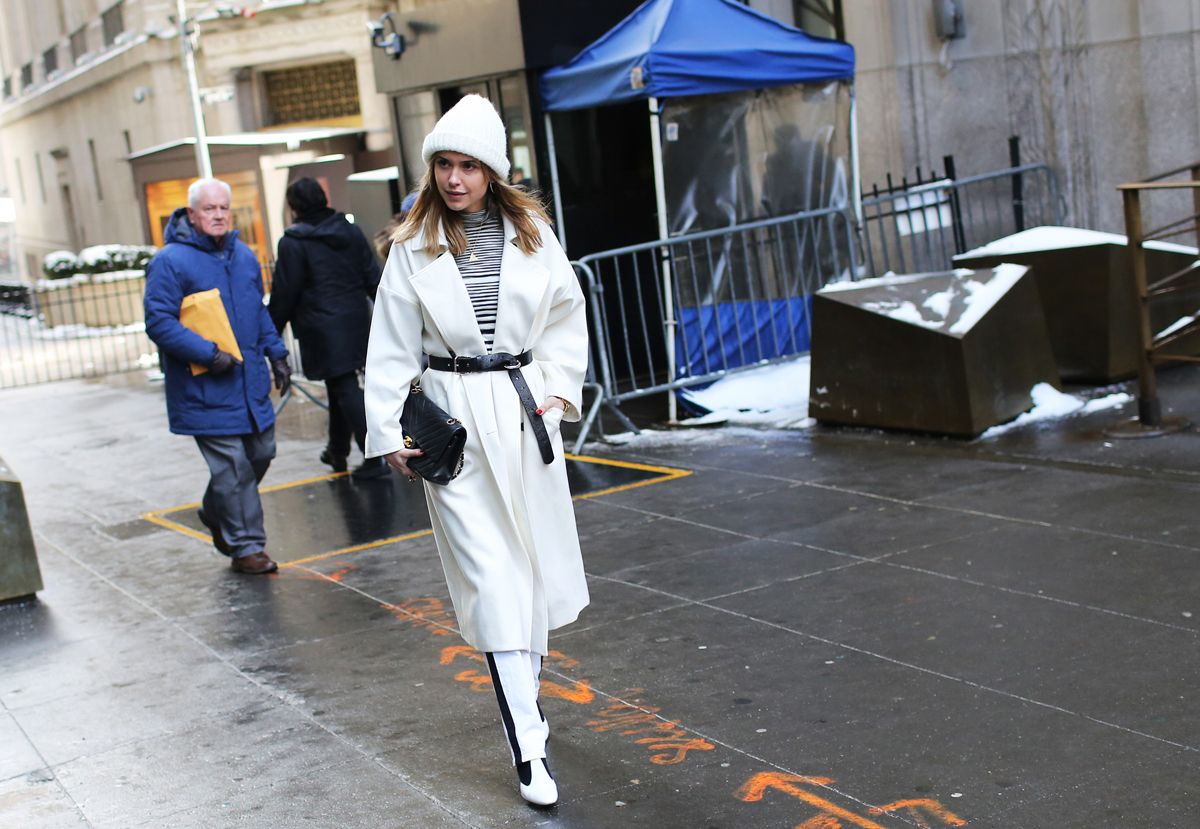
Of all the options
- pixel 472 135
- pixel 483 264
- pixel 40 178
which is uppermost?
pixel 40 178

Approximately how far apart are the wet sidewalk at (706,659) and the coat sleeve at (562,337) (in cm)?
116

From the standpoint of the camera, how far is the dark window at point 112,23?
3619 centimetres

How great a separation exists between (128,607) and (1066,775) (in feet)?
14.9

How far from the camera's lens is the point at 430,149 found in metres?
4.41

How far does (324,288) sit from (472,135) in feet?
16.5

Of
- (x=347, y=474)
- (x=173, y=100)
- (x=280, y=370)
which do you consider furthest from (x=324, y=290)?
(x=173, y=100)

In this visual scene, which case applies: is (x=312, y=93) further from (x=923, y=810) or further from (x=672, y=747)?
(x=923, y=810)

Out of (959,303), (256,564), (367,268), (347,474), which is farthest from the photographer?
(347,474)

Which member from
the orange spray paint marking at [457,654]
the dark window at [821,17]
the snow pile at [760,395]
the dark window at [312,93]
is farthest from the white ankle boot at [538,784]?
the dark window at [312,93]

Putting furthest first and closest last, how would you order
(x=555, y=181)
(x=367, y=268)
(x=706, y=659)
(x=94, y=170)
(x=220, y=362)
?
(x=94, y=170) < (x=555, y=181) < (x=367, y=268) < (x=220, y=362) < (x=706, y=659)

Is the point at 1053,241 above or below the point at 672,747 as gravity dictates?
above

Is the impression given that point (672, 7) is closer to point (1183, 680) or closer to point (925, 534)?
point (925, 534)

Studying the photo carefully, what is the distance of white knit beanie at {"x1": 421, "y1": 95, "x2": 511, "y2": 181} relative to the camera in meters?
4.35

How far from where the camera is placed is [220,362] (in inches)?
281
